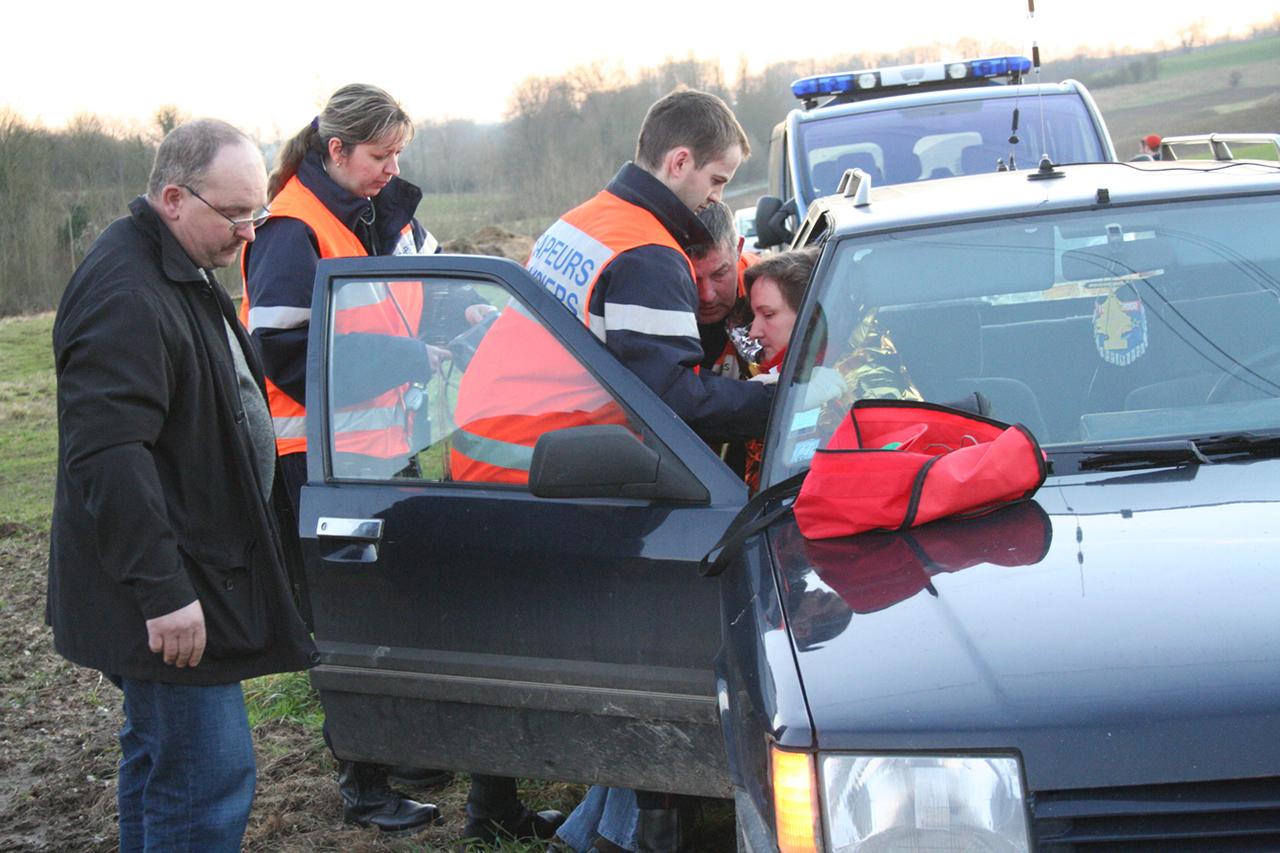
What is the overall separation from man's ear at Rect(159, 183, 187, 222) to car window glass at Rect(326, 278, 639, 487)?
0.59m

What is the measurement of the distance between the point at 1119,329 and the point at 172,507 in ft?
6.66

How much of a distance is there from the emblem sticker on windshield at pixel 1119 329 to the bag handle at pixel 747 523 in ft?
2.32

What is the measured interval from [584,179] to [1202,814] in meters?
42.9

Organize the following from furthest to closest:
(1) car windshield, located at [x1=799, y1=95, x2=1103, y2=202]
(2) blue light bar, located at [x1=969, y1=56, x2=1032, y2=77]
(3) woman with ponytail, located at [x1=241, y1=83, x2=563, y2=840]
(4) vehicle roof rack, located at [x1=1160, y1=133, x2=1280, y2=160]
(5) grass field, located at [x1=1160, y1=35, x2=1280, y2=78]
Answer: (5) grass field, located at [x1=1160, y1=35, x2=1280, y2=78]
(2) blue light bar, located at [x1=969, y1=56, x2=1032, y2=77]
(1) car windshield, located at [x1=799, y1=95, x2=1103, y2=202]
(4) vehicle roof rack, located at [x1=1160, y1=133, x2=1280, y2=160]
(3) woman with ponytail, located at [x1=241, y1=83, x2=563, y2=840]

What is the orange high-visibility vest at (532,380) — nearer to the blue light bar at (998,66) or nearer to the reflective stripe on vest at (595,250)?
the reflective stripe on vest at (595,250)

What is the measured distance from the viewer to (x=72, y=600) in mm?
2832

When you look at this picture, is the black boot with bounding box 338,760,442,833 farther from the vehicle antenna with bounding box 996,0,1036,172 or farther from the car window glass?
the vehicle antenna with bounding box 996,0,1036,172

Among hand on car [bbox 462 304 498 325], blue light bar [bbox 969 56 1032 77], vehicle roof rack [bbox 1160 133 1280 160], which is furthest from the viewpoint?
→ blue light bar [bbox 969 56 1032 77]

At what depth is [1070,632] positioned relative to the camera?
6.57 feet

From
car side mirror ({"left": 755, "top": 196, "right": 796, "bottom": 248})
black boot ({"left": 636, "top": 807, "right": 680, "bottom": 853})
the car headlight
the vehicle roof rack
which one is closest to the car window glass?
black boot ({"left": 636, "top": 807, "right": 680, "bottom": 853})

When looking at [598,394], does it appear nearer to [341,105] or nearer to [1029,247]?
[1029,247]

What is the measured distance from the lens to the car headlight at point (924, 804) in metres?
1.83

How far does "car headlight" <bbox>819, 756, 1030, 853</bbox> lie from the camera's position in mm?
1830

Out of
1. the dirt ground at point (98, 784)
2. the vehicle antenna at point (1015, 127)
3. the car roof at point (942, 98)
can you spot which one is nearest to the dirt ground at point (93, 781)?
the dirt ground at point (98, 784)
